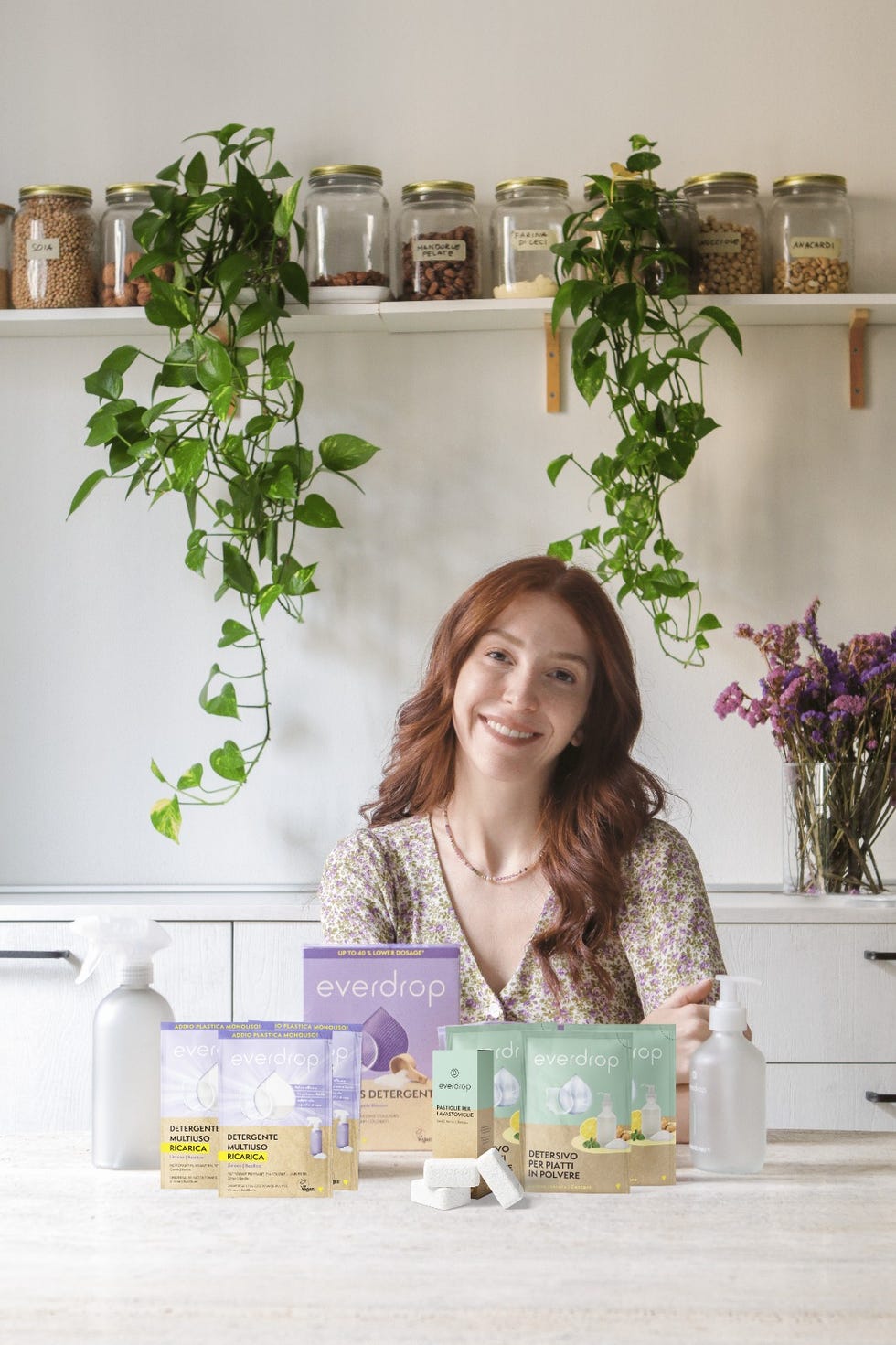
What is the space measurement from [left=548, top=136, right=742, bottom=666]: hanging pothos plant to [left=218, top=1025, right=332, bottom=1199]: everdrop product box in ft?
4.37

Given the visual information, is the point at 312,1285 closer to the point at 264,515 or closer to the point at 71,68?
the point at 264,515

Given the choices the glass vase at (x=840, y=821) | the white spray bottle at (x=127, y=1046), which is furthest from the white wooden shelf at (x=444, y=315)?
the white spray bottle at (x=127, y=1046)

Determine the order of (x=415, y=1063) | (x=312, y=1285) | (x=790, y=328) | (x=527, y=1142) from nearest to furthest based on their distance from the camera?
(x=312, y=1285), (x=527, y=1142), (x=415, y=1063), (x=790, y=328)

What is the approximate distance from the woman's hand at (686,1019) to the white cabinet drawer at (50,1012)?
1.06 meters

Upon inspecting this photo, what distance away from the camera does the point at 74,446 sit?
8.83 ft

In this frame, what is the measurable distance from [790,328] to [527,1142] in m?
1.86

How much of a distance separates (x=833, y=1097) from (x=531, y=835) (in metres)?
0.76

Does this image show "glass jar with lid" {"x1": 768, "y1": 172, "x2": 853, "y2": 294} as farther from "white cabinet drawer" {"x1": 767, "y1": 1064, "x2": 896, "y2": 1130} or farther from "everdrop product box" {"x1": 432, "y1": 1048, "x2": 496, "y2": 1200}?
"everdrop product box" {"x1": 432, "y1": 1048, "x2": 496, "y2": 1200}

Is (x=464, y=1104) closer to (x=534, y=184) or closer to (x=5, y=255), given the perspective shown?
(x=534, y=184)

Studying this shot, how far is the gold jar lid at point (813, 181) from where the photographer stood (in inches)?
96.7

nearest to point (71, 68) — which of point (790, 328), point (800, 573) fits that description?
point (790, 328)

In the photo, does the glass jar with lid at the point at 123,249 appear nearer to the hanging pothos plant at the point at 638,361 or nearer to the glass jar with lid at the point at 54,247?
the glass jar with lid at the point at 54,247

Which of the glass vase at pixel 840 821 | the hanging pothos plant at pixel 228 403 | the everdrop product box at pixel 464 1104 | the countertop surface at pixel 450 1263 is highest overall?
the hanging pothos plant at pixel 228 403

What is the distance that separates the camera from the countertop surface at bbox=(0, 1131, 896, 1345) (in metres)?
0.87
